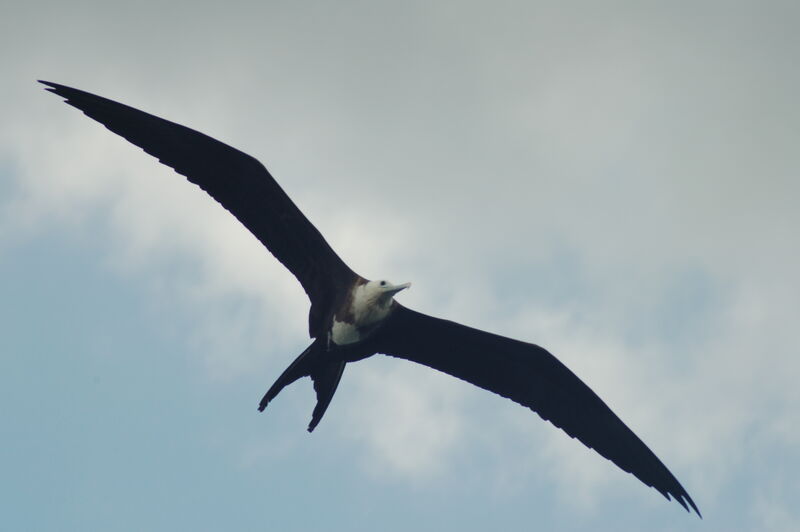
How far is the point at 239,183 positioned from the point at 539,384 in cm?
359

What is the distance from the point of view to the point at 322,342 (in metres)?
11.8

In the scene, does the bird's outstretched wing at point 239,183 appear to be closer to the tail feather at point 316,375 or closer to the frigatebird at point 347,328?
the frigatebird at point 347,328

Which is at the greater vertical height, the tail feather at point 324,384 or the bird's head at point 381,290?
the bird's head at point 381,290

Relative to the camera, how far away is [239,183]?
11.6 m

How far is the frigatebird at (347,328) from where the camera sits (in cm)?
1143

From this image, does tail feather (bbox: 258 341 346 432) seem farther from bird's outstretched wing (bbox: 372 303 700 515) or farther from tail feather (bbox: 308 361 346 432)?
bird's outstretched wing (bbox: 372 303 700 515)

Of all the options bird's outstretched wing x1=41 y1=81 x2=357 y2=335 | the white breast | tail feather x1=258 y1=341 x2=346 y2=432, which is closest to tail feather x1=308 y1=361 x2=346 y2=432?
tail feather x1=258 y1=341 x2=346 y2=432

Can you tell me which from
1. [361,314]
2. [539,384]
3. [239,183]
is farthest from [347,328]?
[539,384]

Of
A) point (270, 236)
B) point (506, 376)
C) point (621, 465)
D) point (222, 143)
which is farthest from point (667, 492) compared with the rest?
point (222, 143)

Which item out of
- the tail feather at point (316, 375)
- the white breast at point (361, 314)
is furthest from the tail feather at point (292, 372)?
the white breast at point (361, 314)

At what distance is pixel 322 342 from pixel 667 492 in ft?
12.4

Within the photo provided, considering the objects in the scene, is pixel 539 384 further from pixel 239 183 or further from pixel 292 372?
pixel 239 183

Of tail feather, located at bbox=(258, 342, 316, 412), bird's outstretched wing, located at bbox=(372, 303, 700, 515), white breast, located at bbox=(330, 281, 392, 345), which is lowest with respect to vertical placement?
tail feather, located at bbox=(258, 342, 316, 412)

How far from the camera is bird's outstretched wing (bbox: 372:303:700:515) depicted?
12383 millimetres
